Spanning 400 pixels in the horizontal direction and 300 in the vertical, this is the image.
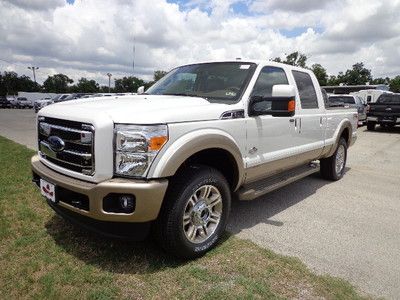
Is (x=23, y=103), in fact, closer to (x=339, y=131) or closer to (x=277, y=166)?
(x=339, y=131)

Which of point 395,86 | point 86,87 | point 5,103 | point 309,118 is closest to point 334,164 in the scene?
point 309,118

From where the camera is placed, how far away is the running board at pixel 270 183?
13.5ft

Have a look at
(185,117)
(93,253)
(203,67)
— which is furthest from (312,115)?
(93,253)

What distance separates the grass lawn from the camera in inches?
115

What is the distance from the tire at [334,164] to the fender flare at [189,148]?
3.47 meters

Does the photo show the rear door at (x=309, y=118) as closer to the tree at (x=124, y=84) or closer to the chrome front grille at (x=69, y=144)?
the chrome front grille at (x=69, y=144)

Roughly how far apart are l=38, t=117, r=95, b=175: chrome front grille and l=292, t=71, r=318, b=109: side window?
3.28 m

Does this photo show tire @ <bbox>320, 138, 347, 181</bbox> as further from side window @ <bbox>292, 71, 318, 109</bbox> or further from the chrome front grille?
the chrome front grille

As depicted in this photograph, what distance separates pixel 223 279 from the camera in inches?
123

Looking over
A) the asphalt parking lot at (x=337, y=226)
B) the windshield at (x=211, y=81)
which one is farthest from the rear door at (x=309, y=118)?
the windshield at (x=211, y=81)

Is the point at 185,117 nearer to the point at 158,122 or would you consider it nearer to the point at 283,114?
the point at 158,122

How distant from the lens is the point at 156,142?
295 centimetres

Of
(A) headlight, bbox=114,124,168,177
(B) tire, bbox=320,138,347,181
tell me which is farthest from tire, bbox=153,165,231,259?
(B) tire, bbox=320,138,347,181

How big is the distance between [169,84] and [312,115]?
7.14ft
